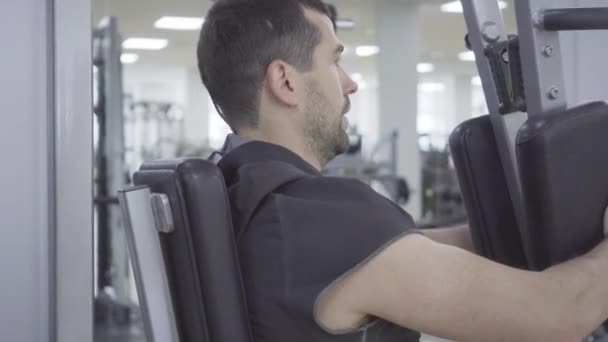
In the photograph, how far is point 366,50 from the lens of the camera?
10969mm

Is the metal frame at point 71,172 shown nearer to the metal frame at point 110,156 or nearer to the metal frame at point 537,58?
the metal frame at point 537,58

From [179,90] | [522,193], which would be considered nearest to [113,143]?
[522,193]

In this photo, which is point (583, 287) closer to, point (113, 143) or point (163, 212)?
point (163, 212)

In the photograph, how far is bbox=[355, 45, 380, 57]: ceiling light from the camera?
10625 millimetres

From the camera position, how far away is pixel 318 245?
1.05 m

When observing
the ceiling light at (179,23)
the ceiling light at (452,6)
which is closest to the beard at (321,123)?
the ceiling light at (452,6)

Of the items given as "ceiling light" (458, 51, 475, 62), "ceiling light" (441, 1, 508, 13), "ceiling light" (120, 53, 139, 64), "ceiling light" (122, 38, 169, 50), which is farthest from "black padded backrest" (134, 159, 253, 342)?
"ceiling light" (458, 51, 475, 62)

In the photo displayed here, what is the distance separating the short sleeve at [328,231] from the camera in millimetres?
1030

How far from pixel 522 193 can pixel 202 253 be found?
0.46 metres

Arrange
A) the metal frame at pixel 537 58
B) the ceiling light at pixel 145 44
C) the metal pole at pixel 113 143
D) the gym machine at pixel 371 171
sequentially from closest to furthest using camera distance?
the metal frame at pixel 537 58
the metal pole at pixel 113 143
the gym machine at pixel 371 171
the ceiling light at pixel 145 44

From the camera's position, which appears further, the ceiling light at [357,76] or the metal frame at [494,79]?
the ceiling light at [357,76]

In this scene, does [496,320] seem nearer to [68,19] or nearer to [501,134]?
[501,134]

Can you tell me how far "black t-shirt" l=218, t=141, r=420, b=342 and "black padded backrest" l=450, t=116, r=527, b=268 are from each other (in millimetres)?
237

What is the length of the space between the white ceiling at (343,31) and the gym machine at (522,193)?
3963mm
